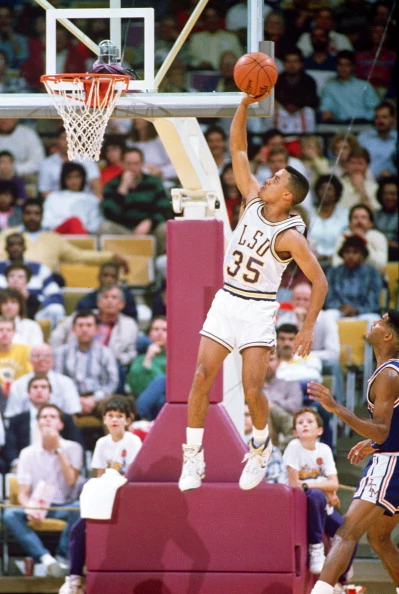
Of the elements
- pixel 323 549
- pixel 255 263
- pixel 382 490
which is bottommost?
pixel 323 549

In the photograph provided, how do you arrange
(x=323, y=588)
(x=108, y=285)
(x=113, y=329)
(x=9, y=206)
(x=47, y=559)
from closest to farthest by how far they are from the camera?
(x=323, y=588) → (x=47, y=559) → (x=113, y=329) → (x=108, y=285) → (x=9, y=206)

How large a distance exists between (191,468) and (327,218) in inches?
208

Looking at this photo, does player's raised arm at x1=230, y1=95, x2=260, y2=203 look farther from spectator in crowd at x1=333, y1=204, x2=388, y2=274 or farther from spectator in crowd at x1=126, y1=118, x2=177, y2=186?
spectator in crowd at x1=126, y1=118, x2=177, y2=186

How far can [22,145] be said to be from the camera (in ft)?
39.8

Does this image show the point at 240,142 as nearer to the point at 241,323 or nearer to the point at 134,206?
the point at 241,323

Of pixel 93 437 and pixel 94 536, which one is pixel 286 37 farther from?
pixel 94 536

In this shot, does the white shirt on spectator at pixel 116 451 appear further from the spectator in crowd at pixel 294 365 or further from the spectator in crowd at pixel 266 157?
the spectator in crowd at pixel 266 157

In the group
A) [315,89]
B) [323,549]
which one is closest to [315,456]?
[323,549]

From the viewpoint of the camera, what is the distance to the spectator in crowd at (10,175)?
11.8 meters

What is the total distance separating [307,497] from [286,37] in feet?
22.0

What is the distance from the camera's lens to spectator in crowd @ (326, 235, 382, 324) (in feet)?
34.9

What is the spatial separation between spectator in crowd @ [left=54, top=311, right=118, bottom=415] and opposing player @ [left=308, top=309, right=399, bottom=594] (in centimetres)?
396

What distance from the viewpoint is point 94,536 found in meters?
6.99

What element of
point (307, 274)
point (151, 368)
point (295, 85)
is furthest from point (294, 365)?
point (295, 85)
